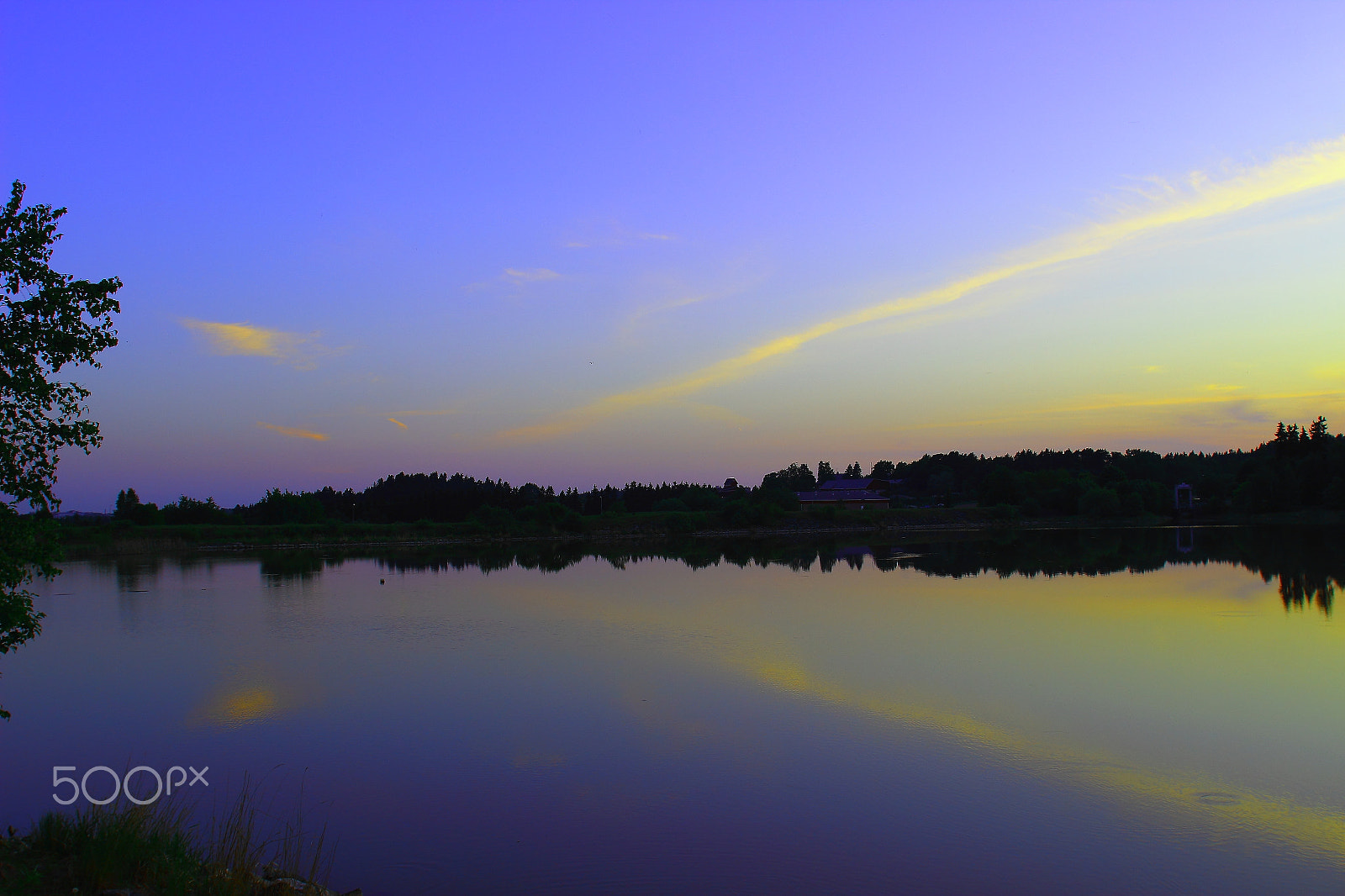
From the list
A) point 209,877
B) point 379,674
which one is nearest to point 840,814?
point 209,877

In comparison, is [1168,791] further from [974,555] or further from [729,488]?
[729,488]

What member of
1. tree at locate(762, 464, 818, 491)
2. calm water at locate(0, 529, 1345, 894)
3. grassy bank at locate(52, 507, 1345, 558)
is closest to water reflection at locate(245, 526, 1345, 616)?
grassy bank at locate(52, 507, 1345, 558)

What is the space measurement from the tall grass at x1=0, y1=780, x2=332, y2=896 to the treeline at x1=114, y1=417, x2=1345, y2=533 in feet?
195

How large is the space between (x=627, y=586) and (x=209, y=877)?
77.0 ft

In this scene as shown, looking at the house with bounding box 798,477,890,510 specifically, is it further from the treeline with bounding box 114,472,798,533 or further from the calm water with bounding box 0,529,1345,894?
the calm water with bounding box 0,529,1345,894

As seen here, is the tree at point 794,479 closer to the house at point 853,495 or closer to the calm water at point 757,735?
the house at point 853,495

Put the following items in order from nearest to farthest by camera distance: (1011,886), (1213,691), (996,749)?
(1011,886) → (996,749) → (1213,691)

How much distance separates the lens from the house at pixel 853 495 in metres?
90.7

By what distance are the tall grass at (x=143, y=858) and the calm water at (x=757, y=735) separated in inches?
23.4

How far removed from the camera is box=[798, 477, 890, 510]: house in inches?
3570

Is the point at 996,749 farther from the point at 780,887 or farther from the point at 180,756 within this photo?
the point at 180,756

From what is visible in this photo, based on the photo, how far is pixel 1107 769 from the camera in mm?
8609

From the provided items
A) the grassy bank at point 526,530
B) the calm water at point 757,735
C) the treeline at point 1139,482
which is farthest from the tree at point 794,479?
the calm water at point 757,735

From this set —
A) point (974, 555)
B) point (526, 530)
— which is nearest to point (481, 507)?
point (526, 530)
